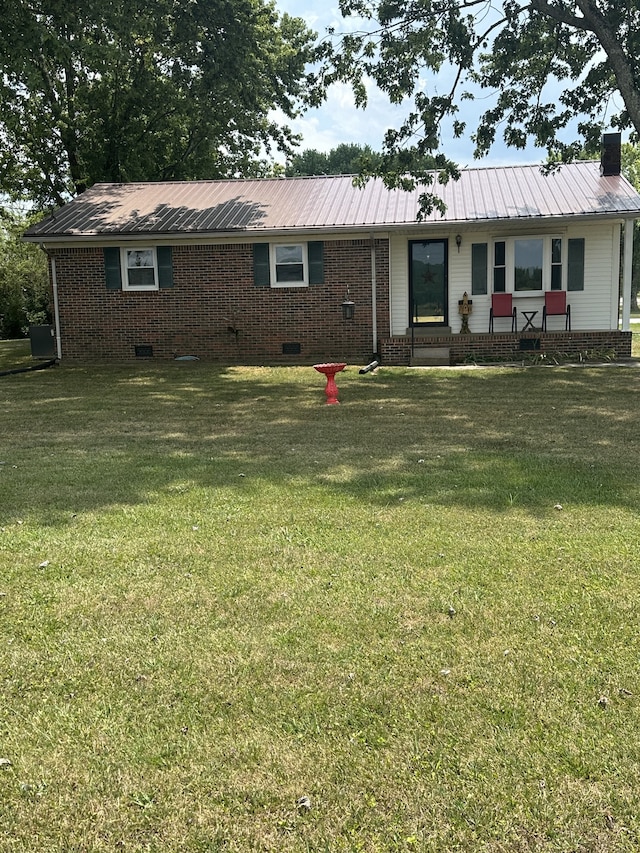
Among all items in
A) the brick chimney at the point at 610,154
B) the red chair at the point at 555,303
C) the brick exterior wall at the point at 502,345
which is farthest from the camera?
the brick chimney at the point at 610,154

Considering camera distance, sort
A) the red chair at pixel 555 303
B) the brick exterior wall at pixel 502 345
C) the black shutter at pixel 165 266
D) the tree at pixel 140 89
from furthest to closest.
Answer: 1. the black shutter at pixel 165 266
2. the red chair at pixel 555 303
3. the brick exterior wall at pixel 502 345
4. the tree at pixel 140 89

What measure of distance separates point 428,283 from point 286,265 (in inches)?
129

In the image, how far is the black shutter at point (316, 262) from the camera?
16.0m

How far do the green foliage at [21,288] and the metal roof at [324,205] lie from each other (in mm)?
10032

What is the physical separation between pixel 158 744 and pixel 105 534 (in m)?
2.24

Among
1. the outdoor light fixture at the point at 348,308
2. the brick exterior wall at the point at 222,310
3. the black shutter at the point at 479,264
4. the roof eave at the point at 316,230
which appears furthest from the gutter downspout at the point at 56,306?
the black shutter at the point at 479,264

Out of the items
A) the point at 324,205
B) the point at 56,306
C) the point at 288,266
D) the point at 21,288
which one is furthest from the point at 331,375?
the point at 21,288

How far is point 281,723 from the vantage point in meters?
2.56

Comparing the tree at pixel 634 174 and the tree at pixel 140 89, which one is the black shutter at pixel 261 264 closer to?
the tree at pixel 140 89

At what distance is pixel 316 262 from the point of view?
16.1m

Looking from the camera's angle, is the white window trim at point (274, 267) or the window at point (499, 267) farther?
the white window trim at point (274, 267)

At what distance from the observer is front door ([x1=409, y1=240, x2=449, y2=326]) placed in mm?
16250

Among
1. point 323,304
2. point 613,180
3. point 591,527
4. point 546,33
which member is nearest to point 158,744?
point 591,527

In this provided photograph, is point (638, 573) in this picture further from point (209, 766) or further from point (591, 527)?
point (209, 766)
